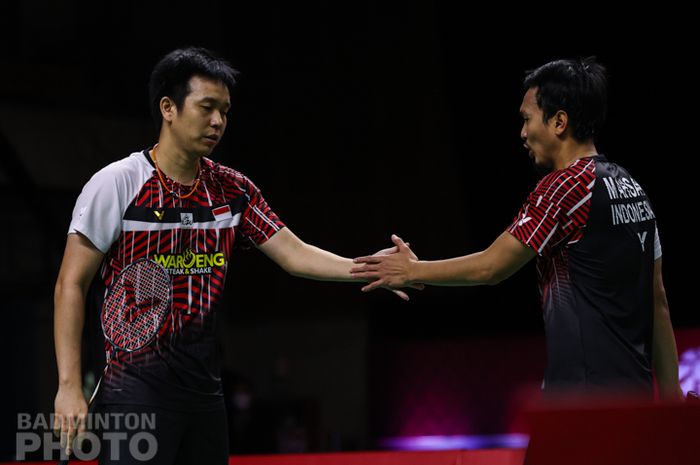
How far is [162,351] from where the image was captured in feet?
9.32

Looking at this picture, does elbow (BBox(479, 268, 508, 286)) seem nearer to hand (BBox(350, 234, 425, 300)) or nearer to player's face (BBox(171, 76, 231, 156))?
hand (BBox(350, 234, 425, 300))

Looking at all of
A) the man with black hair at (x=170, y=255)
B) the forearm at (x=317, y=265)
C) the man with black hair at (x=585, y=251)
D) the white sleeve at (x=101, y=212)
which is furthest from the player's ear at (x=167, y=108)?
the man with black hair at (x=585, y=251)

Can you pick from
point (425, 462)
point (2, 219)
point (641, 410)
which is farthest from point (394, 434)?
point (641, 410)

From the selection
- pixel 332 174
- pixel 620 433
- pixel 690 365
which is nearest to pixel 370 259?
pixel 620 433

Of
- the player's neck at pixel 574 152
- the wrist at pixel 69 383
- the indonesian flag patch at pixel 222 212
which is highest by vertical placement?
the player's neck at pixel 574 152

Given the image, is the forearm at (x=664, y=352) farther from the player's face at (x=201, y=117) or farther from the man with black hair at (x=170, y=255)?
the player's face at (x=201, y=117)

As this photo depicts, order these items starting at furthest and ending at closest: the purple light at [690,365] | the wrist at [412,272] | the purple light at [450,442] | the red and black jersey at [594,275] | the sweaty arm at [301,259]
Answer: the purple light at [450,442] < the purple light at [690,365] < the wrist at [412,272] < the sweaty arm at [301,259] < the red and black jersey at [594,275]

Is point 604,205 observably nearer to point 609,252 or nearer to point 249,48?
point 609,252

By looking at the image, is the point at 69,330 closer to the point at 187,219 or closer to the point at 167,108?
the point at 187,219

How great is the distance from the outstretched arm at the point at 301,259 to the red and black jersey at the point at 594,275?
73 centimetres

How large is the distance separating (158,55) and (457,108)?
293cm

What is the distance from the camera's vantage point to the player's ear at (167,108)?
305 cm

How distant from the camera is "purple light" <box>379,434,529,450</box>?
319 inches

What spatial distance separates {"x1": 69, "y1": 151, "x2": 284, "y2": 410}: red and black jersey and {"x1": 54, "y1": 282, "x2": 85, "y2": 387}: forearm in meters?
0.14
